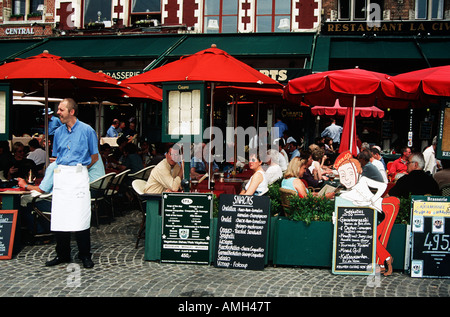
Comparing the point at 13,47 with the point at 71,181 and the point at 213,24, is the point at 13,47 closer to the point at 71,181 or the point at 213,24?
the point at 213,24

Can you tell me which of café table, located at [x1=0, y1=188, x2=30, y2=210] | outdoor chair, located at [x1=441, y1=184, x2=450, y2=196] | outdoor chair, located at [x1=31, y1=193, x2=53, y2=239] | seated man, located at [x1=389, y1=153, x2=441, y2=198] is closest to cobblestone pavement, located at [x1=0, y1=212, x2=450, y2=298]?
outdoor chair, located at [x1=31, y1=193, x2=53, y2=239]

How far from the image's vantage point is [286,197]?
18.6 feet

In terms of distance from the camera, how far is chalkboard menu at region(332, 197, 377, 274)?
17.3ft

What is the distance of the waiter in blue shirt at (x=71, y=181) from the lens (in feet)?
17.1

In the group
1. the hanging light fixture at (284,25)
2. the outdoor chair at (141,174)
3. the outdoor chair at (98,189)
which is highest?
the hanging light fixture at (284,25)

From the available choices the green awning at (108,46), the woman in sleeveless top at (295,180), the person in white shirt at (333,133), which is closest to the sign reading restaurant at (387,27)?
the person in white shirt at (333,133)

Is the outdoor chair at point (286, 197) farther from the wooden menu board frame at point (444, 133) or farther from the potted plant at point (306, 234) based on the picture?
the wooden menu board frame at point (444, 133)

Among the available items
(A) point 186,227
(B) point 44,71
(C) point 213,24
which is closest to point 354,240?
(A) point 186,227

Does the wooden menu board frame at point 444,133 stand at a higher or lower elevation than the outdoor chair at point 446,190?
higher

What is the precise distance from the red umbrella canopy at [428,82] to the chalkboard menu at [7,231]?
573cm

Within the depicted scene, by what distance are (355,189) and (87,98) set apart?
7.47m

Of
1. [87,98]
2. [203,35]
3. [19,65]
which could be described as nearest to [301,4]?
[203,35]

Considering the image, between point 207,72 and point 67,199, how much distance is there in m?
2.50

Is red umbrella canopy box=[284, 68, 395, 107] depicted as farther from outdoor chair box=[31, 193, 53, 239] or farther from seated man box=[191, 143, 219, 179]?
outdoor chair box=[31, 193, 53, 239]
